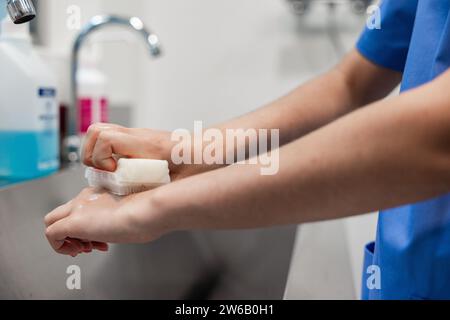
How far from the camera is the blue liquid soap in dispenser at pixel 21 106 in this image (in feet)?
2.06

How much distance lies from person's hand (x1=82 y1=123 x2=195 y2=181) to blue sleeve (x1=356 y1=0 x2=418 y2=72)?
243mm

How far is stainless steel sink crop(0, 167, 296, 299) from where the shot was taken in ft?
1.64

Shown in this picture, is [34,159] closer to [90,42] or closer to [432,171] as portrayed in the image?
[90,42]

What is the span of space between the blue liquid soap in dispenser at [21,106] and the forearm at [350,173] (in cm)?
42

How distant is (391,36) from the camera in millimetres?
538

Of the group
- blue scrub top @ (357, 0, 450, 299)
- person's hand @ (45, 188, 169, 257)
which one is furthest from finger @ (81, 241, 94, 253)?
blue scrub top @ (357, 0, 450, 299)

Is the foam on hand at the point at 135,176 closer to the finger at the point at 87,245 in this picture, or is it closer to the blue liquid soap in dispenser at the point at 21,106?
the finger at the point at 87,245

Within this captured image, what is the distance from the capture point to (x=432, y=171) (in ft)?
0.90

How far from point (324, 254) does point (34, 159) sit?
1.31ft

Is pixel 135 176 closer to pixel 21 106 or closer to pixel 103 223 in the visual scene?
pixel 103 223

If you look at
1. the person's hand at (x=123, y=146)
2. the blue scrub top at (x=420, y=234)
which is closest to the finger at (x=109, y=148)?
the person's hand at (x=123, y=146)

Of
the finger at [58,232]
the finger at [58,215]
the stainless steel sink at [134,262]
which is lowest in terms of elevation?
the stainless steel sink at [134,262]

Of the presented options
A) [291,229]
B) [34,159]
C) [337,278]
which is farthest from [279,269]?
[34,159]

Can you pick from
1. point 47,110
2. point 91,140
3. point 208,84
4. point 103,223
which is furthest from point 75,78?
point 103,223
